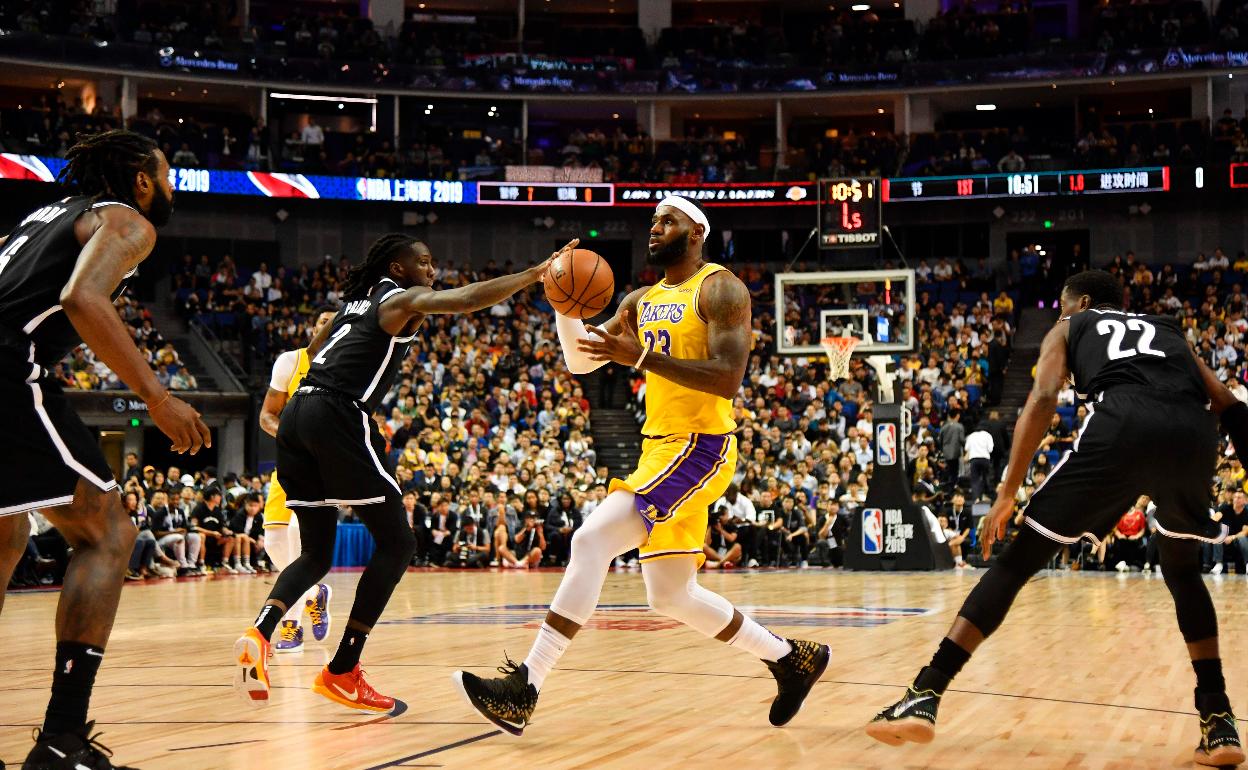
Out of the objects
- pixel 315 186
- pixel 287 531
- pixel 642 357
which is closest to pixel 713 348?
pixel 642 357

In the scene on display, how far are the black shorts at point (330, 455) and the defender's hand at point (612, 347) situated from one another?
139 centimetres

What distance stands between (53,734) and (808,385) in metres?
22.3

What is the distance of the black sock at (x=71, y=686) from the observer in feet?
13.3

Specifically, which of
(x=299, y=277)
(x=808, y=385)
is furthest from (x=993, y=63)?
(x=299, y=277)

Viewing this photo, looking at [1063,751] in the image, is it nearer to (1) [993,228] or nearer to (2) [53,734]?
(2) [53,734]

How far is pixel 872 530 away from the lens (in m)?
18.3

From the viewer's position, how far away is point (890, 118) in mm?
38094

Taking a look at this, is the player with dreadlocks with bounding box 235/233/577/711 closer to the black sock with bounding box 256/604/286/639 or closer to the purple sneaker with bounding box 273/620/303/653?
the black sock with bounding box 256/604/286/639

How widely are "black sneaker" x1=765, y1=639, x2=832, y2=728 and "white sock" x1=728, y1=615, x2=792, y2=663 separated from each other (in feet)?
0.09

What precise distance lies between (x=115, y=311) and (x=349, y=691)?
2.28m

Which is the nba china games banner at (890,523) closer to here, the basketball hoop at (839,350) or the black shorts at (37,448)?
the basketball hoop at (839,350)

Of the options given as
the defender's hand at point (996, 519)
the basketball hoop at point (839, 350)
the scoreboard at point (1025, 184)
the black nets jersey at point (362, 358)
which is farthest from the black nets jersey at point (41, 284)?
the scoreboard at point (1025, 184)

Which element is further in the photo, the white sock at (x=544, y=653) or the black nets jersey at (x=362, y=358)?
the black nets jersey at (x=362, y=358)

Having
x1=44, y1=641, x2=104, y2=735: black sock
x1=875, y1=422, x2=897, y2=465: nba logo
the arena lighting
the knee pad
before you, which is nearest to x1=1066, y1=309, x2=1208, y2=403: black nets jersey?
the knee pad
